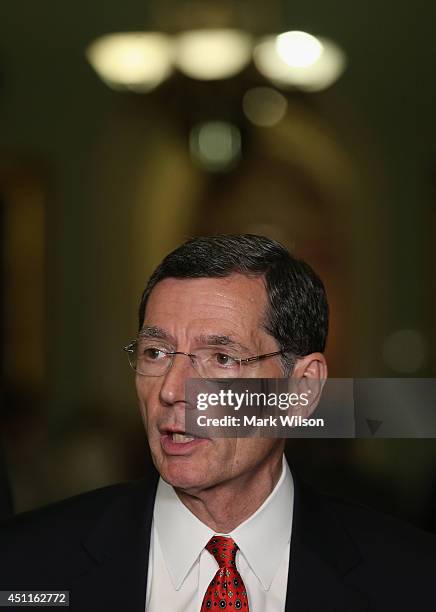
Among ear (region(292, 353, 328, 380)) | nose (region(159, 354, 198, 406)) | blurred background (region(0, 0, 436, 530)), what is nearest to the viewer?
nose (region(159, 354, 198, 406))

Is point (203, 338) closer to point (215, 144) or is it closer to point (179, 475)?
point (179, 475)

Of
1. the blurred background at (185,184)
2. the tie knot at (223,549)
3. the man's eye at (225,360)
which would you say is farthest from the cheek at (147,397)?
the blurred background at (185,184)

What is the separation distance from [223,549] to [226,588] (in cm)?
6

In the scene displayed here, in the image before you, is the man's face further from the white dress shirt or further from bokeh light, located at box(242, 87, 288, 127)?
bokeh light, located at box(242, 87, 288, 127)

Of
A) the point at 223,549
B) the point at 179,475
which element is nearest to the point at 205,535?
the point at 223,549

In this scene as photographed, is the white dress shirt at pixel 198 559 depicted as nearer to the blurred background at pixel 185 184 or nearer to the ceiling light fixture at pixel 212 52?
the blurred background at pixel 185 184

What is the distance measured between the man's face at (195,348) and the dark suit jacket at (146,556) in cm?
14

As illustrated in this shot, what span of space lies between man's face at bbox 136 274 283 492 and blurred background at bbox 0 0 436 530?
2.93 ft

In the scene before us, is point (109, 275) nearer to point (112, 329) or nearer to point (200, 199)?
point (112, 329)

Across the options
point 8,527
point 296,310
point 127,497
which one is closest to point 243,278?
point 296,310

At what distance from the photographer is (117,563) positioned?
152 centimetres

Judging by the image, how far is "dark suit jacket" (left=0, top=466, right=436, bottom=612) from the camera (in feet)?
4.96

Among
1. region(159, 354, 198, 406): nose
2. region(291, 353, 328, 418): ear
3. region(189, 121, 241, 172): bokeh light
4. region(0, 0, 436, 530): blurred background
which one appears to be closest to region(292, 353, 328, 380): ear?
region(291, 353, 328, 418): ear

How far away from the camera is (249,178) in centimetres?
251
